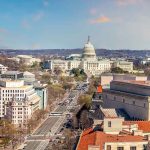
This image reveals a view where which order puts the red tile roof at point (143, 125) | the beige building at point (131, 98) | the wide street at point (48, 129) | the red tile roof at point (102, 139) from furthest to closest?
the wide street at point (48, 129)
the beige building at point (131, 98)
the red tile roof at point (143, 125)
the red tile roof at point (102, 139)

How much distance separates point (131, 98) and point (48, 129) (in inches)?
588

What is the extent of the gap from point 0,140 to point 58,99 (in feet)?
137

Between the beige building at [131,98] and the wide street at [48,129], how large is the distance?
22.8ft

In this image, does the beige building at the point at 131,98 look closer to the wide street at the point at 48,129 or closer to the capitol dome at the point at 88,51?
the wide street at the point at 48,129

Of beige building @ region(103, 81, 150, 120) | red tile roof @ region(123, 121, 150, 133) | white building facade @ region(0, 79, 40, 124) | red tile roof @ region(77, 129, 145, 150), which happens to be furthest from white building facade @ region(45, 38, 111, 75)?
red tile roof @ region(77, 129, 145, 150)

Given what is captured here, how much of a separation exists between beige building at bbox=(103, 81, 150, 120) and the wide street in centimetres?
695

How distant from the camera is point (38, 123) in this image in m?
59.7

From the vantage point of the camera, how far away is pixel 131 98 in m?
44.7

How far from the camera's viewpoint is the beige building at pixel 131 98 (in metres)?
42.4

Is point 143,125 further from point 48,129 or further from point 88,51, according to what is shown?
point 88,51

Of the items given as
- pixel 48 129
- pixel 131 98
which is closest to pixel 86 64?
pixel 48 129

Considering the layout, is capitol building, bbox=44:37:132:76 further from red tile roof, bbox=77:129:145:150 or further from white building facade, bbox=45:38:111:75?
red tile roof, bbox=77:129:145:150

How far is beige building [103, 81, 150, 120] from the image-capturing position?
4238 cm

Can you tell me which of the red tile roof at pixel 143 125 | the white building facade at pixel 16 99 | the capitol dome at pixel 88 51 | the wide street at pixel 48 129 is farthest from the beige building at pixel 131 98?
the capitol dome at pixel 88 51
